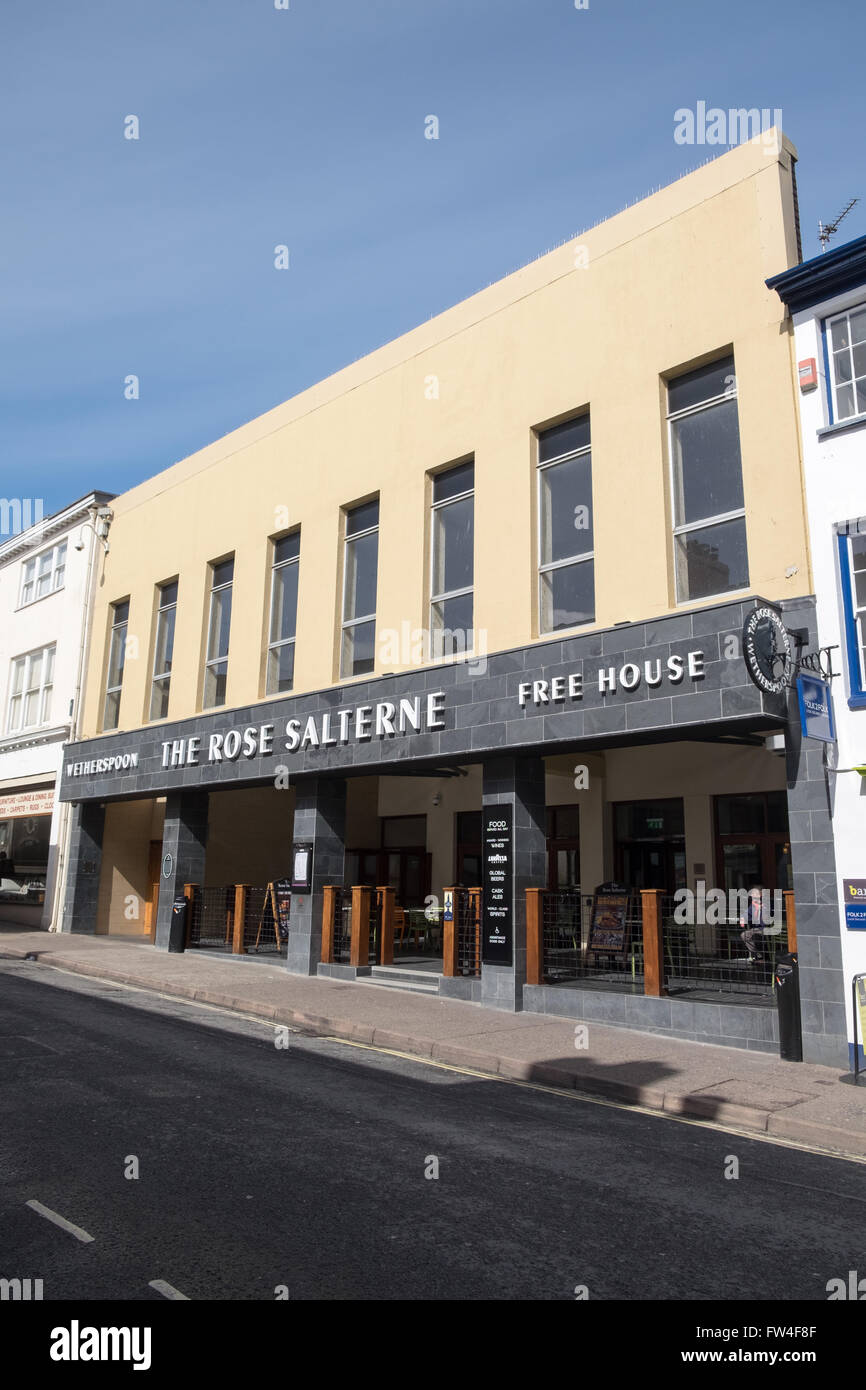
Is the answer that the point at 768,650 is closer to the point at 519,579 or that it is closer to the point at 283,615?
the point at 519,579

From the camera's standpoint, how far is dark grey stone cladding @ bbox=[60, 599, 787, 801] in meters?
11.5

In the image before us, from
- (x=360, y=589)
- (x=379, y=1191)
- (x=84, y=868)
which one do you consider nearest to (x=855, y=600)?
(x=379, y=1191)

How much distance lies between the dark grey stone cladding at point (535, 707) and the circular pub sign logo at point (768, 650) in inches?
11.2

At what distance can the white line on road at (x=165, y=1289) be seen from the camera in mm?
4184

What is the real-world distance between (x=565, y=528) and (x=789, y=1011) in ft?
24.5

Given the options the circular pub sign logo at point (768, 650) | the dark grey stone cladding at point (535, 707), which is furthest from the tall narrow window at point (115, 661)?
the circular pub sign logo at point (768, 650)

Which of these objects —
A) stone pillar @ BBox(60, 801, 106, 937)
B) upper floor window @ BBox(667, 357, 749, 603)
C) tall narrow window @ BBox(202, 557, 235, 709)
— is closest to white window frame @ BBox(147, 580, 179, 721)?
tall narrow window @ BBox(202, 557, 235, 709)

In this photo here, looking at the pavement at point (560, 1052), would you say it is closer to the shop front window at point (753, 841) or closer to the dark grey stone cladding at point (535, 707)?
the dark grey stone cladding at point (535, 707)

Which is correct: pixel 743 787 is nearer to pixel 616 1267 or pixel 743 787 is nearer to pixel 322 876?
pixel 322 876

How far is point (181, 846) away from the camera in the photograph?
21.0m

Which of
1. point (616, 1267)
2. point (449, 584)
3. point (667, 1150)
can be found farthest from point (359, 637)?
point (616, 1267)

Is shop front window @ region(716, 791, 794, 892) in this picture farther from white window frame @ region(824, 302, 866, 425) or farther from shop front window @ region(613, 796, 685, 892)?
white window frame @ region(824, 302, 866, 425)

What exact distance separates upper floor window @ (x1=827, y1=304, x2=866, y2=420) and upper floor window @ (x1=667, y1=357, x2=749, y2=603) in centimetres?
134
